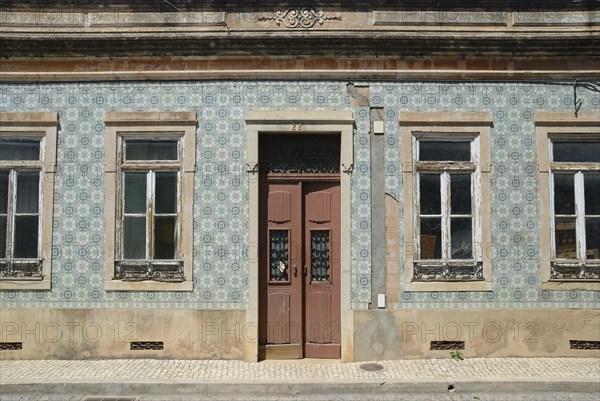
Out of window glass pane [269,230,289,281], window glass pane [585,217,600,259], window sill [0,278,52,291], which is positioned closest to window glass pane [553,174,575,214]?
window glass pane [585,217,600,259]

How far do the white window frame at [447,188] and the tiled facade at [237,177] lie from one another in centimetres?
12

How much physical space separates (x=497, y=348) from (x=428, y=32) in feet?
15.1

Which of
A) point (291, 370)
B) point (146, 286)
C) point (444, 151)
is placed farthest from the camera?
point (444, 151)

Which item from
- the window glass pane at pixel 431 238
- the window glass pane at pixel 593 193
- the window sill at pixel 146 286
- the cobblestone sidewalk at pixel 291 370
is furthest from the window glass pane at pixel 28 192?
the window glass pane at pixel 593 193

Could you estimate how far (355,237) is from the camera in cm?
801

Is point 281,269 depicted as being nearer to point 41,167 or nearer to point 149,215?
point 149,215

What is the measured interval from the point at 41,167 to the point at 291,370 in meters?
4.62

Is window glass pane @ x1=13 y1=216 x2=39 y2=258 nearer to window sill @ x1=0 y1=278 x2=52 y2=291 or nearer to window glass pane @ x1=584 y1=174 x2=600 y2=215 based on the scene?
window sill @ x1=0 y1=278 x2=52 y2=291

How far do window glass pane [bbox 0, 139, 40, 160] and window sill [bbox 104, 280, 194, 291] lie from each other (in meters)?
2.19

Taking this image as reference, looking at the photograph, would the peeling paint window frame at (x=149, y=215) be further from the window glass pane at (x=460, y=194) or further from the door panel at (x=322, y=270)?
the window glass pane at (x=460, y=194)

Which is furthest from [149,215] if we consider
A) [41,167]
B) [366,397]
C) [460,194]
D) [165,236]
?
[460,194]

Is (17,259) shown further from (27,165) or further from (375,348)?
(375,348)

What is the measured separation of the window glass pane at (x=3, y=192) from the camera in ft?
27.0

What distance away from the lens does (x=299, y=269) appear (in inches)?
321
